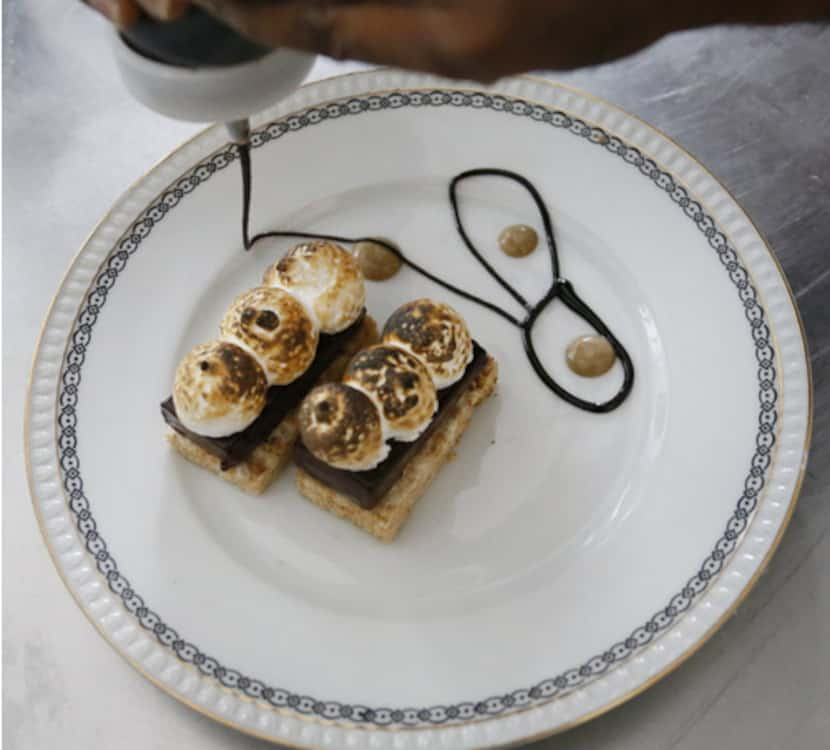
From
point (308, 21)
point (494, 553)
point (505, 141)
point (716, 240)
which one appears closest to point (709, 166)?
point (716, 240)

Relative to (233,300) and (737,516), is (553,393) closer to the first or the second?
(737,516)

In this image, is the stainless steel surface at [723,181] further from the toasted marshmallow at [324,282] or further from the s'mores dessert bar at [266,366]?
the toasted marshmallow at [324,282]

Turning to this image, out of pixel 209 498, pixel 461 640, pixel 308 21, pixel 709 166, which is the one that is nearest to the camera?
pixel 308 21

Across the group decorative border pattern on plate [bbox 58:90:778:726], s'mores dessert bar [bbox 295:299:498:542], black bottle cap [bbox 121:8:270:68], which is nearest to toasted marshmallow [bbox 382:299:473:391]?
s'mores dessert bar [bbox 295:299:498:542]

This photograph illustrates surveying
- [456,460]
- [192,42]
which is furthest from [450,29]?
[456,460]

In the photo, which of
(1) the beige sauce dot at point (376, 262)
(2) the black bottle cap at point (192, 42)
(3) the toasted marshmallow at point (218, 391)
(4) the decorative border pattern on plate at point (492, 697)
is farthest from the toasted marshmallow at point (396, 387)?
(2) the black bottle cap at point (192, 42)

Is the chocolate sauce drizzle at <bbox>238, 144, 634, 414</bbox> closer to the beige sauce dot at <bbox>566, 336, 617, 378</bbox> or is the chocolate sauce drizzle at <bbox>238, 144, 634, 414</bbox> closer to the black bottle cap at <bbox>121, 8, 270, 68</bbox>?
the beige sauce dot at <bbox>566, 336, 617, 378</bbox>

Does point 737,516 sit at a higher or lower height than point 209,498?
higher
